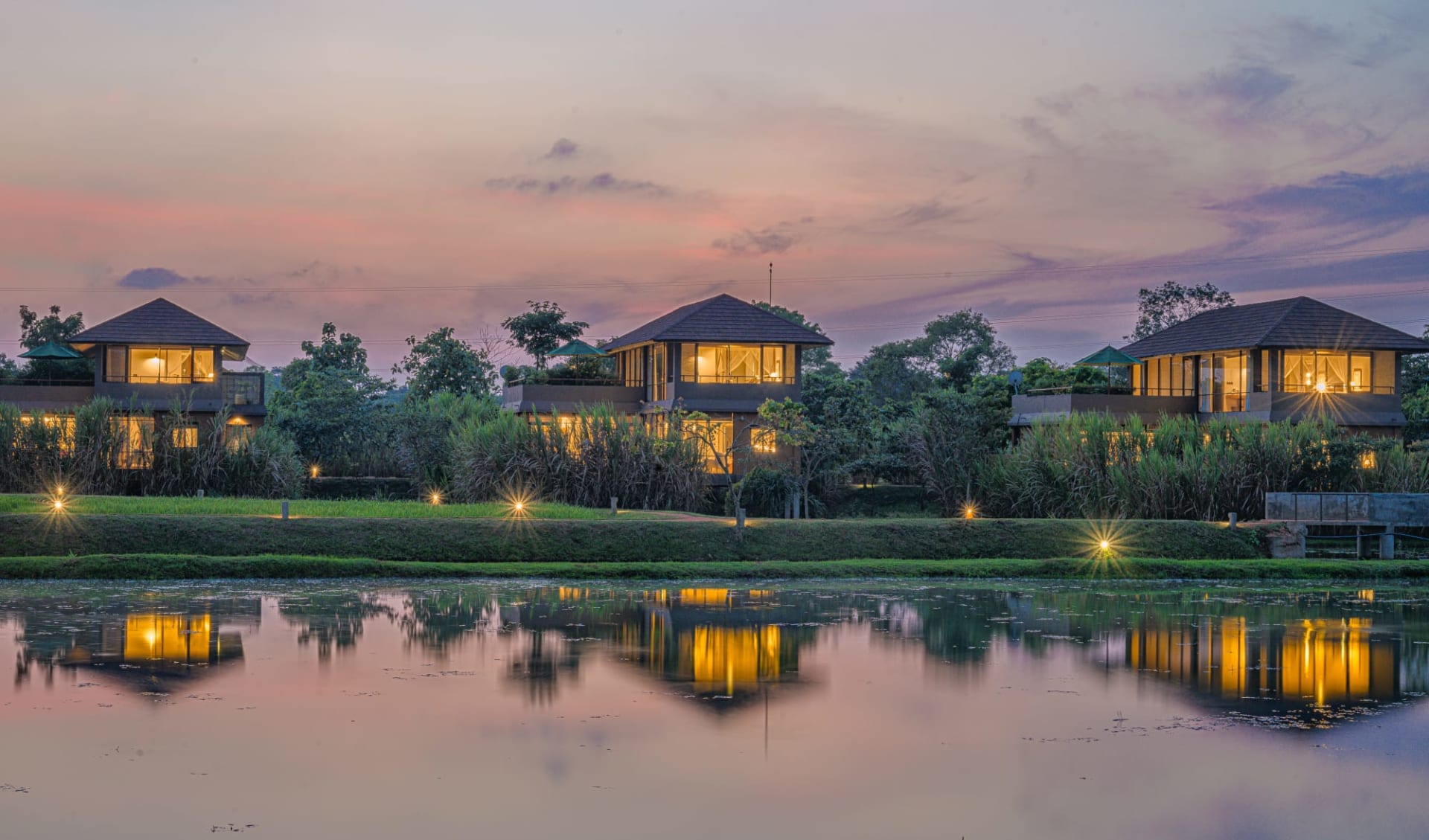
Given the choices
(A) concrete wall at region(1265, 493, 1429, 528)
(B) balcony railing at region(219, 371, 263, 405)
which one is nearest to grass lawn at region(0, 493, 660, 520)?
(B) balcony railing at region(219, 371, 263, 405)

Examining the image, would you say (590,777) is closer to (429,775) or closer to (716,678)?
(429,775)

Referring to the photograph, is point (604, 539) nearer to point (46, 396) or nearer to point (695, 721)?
point (695, 721)

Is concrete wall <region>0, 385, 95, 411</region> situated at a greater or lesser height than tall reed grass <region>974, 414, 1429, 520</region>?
greater

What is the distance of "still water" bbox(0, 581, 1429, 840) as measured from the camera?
39.2 feet

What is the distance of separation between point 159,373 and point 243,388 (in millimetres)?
2670

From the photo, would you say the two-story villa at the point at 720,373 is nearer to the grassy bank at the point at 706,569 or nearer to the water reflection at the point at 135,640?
the grassy bank at the point at 706,569

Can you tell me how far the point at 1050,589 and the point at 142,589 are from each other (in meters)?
16.9

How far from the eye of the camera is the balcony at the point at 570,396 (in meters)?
47.4

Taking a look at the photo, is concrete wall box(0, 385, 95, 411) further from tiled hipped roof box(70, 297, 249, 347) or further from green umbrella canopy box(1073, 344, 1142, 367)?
green umbrella canopy box(1073, 344, 1142, 367)

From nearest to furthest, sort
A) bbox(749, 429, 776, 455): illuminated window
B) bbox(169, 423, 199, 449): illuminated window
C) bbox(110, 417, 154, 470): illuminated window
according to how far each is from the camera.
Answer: bbox(110, 417, 154, 470): illuminated window
bbox(169, 423, 199, 449): illuminated window
bbox(749, 429, 776, 455): illuminated window

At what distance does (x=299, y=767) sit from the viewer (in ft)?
43.2

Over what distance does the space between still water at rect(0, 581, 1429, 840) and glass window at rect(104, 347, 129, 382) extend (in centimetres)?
2496

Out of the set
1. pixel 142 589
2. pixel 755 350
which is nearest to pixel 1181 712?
pixel 142 589

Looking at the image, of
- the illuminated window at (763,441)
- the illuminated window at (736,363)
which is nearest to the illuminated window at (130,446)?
the illuminated window at (736,363)
